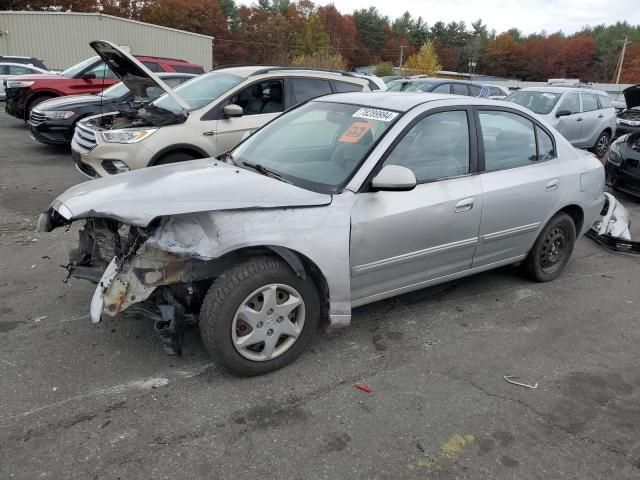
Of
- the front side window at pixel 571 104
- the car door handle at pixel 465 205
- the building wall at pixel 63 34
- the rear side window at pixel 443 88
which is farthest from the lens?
the building wall at pixel 63 34

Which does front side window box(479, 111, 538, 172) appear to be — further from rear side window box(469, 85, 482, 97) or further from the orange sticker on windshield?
rear side window box(469, 85, 482, 97)

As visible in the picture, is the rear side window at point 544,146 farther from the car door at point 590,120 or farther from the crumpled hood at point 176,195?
the car door at point 590,120

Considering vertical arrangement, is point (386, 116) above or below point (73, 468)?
above

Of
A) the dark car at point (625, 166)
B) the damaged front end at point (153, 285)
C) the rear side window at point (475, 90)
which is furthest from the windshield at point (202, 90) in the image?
the rear side window at point (475, 90)

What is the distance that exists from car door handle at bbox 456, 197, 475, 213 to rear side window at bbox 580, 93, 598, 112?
9705mm

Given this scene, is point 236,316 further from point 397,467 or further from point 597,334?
point 597,334

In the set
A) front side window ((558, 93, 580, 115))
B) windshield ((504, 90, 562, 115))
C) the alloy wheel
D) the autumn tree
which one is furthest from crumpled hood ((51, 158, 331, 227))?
the autumn tree

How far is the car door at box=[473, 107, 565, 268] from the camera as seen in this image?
397 cm

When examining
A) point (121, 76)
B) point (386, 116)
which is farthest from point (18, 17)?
point (386, 116)

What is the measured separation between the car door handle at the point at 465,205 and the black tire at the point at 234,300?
1.33 m

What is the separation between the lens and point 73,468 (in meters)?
2.37

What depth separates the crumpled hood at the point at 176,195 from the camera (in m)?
2.83

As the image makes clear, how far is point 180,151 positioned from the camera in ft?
20.7

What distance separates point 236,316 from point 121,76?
15.1ft
